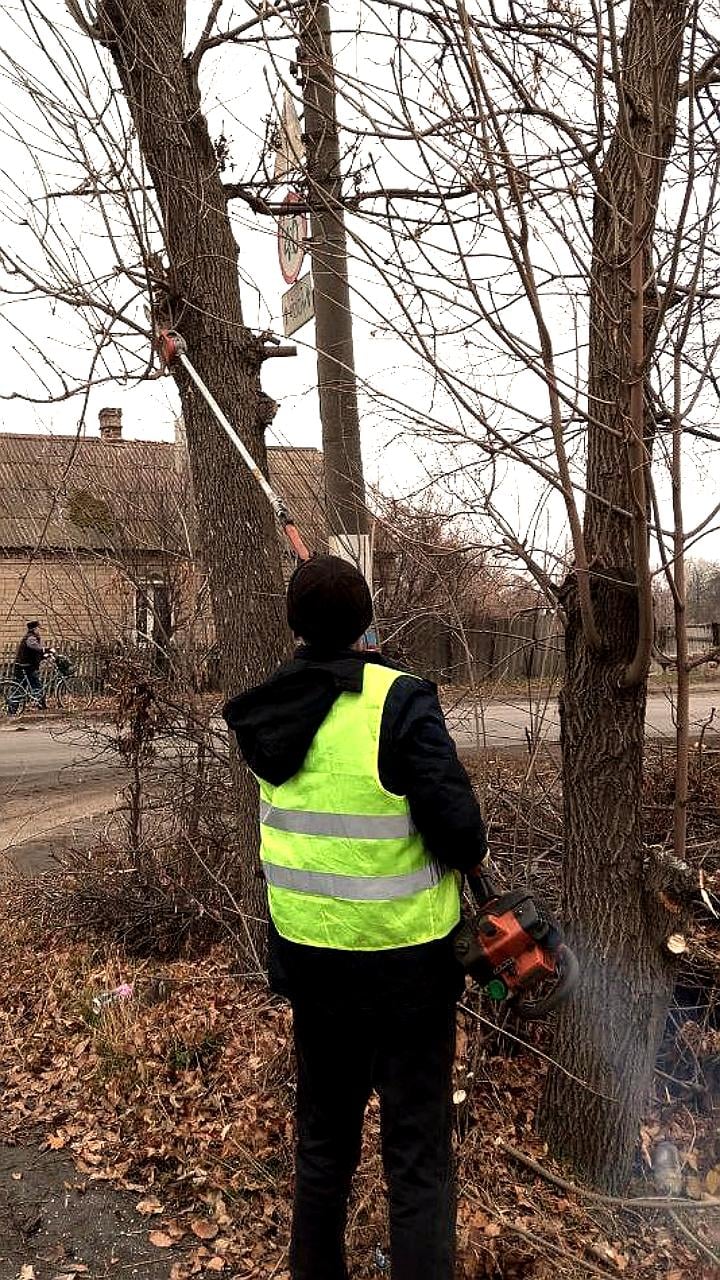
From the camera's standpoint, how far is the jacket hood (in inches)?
98.3

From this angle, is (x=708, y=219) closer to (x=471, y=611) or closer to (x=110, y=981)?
(x=471, y=611)

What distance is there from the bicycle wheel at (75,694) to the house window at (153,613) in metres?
0.50

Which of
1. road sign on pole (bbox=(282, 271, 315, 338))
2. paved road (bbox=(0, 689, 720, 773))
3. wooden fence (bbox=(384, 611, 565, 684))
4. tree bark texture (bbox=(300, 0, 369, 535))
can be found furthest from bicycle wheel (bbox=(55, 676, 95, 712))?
road sign on pole (bbox=(282, 271, 315, 338))

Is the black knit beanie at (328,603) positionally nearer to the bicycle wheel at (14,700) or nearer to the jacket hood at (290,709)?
the jacket hood at (290,709)

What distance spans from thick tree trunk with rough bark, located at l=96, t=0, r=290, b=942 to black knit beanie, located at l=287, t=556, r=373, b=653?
6.12 feet

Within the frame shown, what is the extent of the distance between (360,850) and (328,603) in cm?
58

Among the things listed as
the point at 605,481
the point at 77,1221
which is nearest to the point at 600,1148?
the point at 77,1221

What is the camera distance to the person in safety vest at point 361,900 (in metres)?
2.41

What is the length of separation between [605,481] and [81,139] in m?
2.38

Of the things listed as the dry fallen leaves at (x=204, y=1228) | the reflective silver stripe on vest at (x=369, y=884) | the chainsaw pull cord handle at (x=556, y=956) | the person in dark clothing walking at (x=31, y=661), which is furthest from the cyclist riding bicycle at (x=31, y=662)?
the chainsaw pull cord handle at (x=556, y=956)

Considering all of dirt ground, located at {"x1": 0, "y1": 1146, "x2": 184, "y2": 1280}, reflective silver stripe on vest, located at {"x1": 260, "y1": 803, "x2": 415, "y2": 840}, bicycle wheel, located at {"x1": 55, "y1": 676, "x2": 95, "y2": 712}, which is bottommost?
dirt ground, located at {"x1": 0, "y1": 1146, "x2": 184, "y2": 1280}

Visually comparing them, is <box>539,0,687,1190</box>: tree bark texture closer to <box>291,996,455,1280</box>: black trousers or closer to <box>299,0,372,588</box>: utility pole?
<box>291,996,455,1280</box>: black trousers

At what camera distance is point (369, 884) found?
8.07 ft

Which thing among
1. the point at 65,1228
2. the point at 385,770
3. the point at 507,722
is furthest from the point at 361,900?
the point at 507,722
